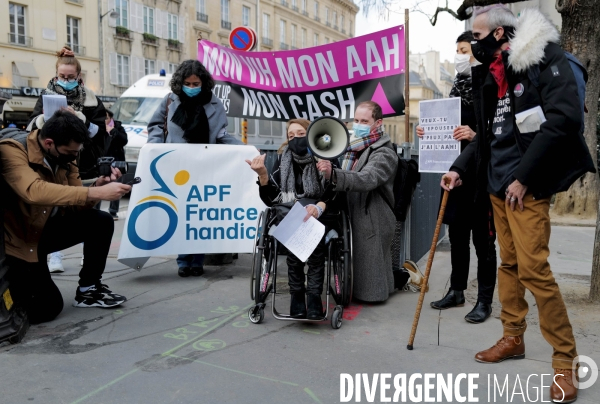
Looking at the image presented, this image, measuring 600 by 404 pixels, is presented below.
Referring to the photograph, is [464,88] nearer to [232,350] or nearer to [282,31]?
[232,350]

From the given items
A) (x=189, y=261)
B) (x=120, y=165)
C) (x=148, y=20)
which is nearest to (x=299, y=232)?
(x=120, y=165)

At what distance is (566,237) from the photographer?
8672 millimetres

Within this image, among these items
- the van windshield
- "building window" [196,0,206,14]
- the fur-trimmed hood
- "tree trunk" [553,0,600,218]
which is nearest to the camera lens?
the fur-trimmed hood

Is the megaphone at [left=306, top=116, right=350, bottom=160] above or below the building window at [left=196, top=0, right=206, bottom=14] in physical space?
below

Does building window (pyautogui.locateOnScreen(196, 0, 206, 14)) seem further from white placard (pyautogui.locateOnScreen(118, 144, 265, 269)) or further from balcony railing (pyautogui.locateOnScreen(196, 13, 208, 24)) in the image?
white placard (pyautogui.locateOnScreen(118, 144, 265, 269))

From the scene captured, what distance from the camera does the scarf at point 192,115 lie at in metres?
5.60

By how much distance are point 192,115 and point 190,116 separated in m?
0.02

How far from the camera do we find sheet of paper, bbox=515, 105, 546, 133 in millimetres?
3176

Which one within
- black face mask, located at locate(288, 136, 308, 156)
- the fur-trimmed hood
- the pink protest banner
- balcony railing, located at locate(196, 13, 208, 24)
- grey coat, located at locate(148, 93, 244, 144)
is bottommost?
black face mask, located at locate(288, 136, 308, 156)

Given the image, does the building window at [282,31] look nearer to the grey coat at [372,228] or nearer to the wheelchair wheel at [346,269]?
the grey coat at [372,228]

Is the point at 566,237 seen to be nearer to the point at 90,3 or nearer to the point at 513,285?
the point at 513,285

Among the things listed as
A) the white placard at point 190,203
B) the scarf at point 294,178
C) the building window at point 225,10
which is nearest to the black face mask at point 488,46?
the scarf at point 294,178

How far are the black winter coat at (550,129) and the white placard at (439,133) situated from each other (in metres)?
1.32

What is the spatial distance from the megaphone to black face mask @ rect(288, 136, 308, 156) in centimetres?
27
